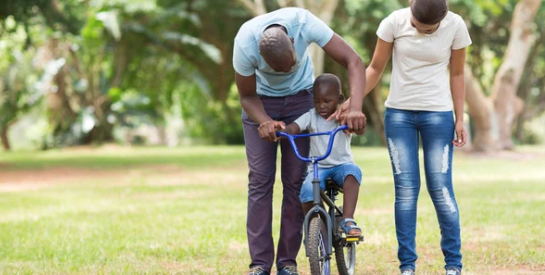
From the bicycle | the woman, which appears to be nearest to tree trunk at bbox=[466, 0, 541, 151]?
the woman

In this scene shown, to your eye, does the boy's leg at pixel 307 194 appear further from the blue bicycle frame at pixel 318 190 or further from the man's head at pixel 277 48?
the man's head at pixel 277 48

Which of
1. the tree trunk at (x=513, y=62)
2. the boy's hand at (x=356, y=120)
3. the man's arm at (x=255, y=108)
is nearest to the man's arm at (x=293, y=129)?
the man's arm at (x=255, y=108)

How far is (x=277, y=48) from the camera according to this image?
471 cm

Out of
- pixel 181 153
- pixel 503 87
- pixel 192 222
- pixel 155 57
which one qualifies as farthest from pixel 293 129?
pixel 155 57

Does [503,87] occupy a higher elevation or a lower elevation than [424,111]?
lower

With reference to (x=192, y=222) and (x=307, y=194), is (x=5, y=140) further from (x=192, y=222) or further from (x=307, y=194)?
(x=307, y=194)

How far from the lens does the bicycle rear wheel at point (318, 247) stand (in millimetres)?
4891

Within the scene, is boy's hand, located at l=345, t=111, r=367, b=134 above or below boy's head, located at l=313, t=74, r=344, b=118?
below

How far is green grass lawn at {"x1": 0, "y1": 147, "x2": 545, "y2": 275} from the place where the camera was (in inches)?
254

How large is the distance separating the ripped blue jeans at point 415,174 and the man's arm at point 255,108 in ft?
2.66

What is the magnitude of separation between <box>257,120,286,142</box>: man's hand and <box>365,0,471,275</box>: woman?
79cm

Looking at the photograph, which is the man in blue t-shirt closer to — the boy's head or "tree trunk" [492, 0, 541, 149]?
the boy's head

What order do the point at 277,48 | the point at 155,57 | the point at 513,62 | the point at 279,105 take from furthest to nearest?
the point at 155,57 → the point at 513,62 → the point at 279,105 → the point at 277,48

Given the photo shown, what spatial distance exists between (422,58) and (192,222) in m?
4.54
